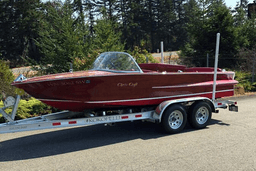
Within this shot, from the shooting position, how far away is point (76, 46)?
1130 cm

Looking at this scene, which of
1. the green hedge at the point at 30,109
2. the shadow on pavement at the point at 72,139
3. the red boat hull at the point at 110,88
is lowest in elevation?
the shadow on pavement at the point at 72,139

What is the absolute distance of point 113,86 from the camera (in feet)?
17.9

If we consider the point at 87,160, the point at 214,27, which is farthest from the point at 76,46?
the point at 214,27

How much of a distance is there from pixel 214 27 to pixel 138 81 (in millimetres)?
13652

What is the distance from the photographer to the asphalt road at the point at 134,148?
13.9 feet

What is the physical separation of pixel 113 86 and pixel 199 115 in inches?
102

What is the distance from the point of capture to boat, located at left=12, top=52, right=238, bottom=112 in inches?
200

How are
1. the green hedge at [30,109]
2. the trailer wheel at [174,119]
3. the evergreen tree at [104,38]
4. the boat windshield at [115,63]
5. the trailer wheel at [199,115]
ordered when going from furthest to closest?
the evergreen tree at [104,38]
the green hedge at [30,109]
the trailer wheel at [199,115]
the trailer wheel at [174,119]
the boat windshield at [115,63]

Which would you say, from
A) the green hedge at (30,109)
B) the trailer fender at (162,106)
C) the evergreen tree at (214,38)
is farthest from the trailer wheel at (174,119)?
the evergreen tree at (214,38)

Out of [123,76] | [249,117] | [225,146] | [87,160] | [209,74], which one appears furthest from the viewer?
[249,117]

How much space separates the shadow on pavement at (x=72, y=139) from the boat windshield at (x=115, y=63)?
5.50ft

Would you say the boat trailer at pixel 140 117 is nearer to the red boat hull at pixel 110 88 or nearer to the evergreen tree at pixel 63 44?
the red boat hull at pixel 110 88

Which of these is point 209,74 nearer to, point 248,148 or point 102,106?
point 248,148

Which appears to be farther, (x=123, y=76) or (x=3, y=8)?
(x=3, y=8)
